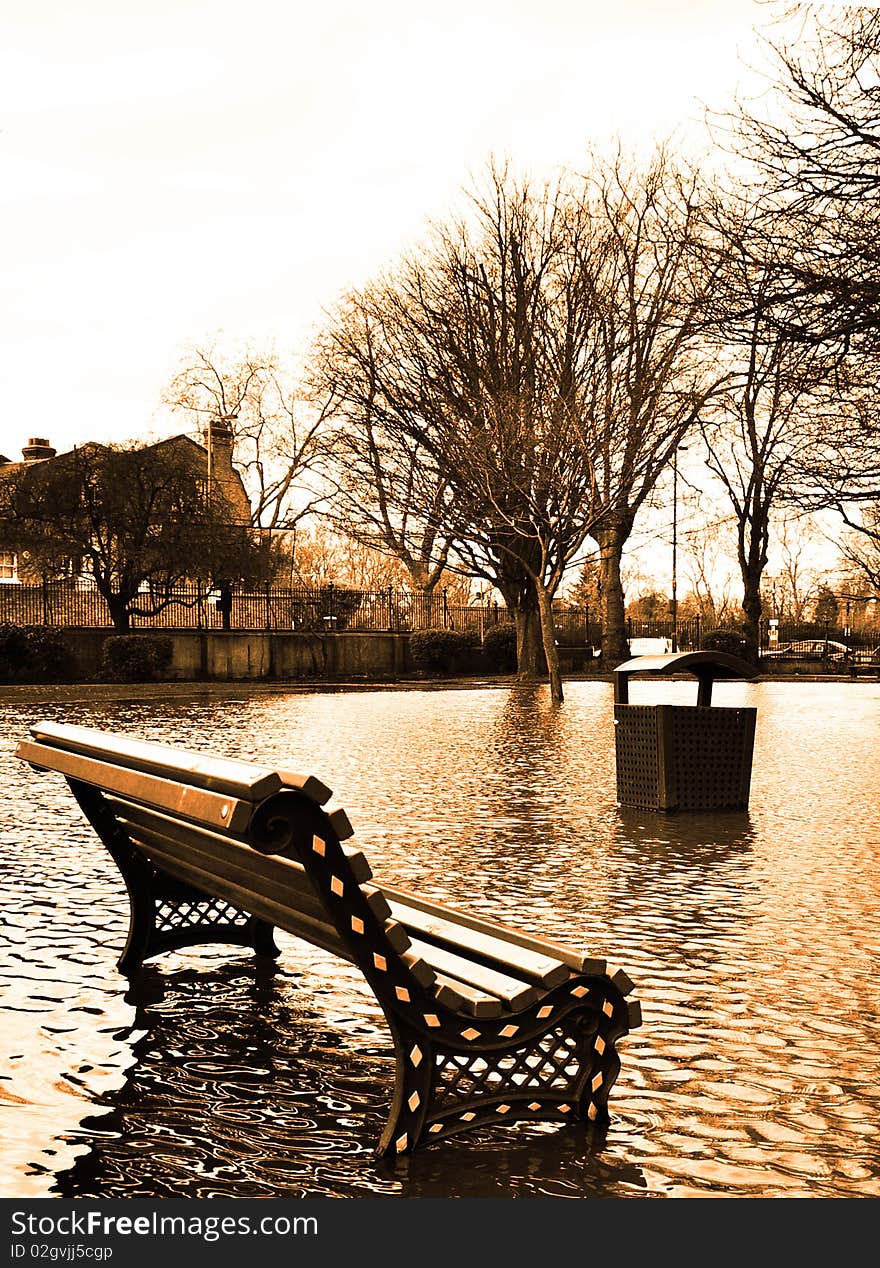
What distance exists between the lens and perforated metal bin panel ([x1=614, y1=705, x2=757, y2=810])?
10.1 m

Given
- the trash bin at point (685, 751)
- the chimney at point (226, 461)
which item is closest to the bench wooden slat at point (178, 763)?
the trash bin at point (685, 751)

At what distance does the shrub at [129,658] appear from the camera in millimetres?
Answer: 33438

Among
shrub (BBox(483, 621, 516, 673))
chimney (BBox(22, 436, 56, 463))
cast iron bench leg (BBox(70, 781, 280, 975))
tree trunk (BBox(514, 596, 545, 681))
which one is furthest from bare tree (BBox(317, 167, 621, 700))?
chimney (BBox(22, 436, 56, 463))

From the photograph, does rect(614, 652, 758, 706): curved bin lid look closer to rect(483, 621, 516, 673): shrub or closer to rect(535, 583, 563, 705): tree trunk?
rect(535, 583, 563, 705): tree trunk

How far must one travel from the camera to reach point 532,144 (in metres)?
35.6

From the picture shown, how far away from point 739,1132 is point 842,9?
511 inches

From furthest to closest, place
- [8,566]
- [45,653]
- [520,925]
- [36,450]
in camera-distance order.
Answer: [36,450] → [8,566] → [45,653] → [520,925]

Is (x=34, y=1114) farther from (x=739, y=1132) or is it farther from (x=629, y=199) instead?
(x=629, y=199)

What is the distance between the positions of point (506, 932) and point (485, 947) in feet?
0.73

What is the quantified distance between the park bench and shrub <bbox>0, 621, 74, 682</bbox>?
28.6 m

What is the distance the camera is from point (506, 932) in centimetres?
401

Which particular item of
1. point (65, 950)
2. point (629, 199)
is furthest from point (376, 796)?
point (629, 199)

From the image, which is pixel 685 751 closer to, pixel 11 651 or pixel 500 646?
pixel 11 651

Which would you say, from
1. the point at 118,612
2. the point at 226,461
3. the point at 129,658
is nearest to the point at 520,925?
the point at 129,658
